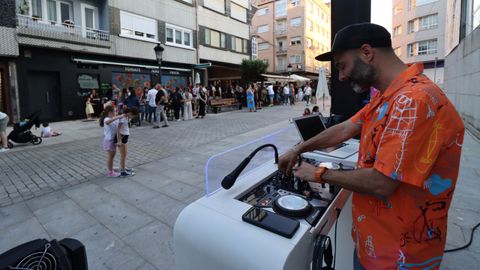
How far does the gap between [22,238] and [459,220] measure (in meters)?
5.15

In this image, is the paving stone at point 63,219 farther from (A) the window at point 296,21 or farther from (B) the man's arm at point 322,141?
(A) the window at point 296,21

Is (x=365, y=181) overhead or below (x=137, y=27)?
below

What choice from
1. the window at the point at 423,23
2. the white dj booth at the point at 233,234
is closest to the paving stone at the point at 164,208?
the white dj booth at the point at 233,234

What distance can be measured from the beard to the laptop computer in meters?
1.07

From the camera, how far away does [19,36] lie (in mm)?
12297

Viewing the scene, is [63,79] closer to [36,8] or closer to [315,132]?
[36,8]

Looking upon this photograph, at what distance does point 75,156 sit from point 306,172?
7.20 meters

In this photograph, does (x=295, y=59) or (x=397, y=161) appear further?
(x=295, y=59)

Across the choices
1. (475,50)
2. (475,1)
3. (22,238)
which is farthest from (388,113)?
(475,1)

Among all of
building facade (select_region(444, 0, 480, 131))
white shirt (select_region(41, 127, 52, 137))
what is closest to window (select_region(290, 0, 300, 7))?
building facade (select_region(444, 0, 480, 131))

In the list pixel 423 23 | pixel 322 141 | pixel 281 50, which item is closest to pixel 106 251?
pixel 322 141

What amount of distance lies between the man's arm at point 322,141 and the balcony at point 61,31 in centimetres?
1544

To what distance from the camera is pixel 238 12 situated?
25.5m

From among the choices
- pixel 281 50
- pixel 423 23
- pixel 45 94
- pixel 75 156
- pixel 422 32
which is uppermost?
pixel 423 23
